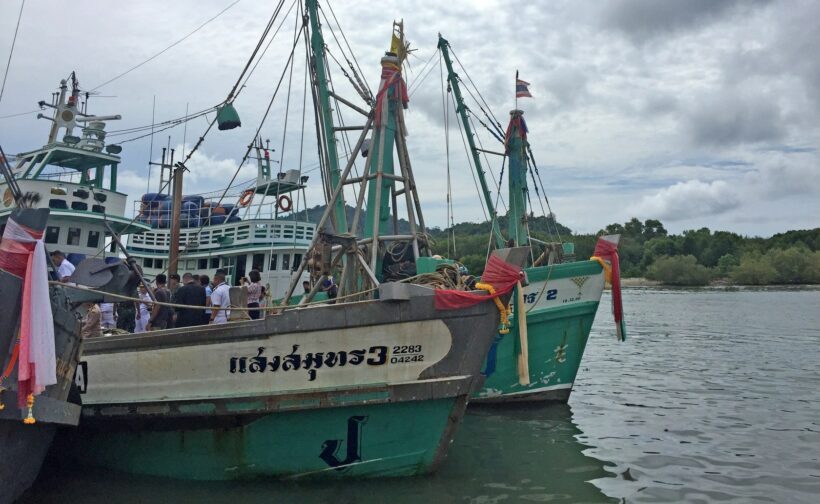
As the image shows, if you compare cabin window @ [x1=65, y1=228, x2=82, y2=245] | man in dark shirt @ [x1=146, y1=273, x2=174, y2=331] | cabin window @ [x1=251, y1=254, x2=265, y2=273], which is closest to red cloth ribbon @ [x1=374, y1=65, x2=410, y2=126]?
Result: man in dark shirt @ [x1=146, y1=273, x2=174, y2=331]

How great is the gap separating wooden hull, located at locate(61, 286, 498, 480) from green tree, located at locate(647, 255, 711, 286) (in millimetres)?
94985

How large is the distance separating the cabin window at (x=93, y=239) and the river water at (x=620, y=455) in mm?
9385

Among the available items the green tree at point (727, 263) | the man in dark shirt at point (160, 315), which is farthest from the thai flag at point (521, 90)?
the green tree at point (727, 263)

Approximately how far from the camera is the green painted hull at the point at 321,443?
23.1ft

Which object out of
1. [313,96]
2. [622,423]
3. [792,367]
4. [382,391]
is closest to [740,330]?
[792,367]

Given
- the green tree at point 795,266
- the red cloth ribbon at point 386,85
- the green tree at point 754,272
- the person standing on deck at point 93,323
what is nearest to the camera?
the person standing on deck at point 93,323

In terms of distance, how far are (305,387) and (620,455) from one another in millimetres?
5068

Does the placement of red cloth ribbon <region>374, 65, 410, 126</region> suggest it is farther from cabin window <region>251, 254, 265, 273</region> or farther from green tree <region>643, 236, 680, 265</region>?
green tree <region>643, 236, 680, 265</region>

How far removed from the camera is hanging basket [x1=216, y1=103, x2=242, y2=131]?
36.7 feet

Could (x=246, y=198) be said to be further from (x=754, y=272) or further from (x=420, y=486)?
(x=754, y=272)

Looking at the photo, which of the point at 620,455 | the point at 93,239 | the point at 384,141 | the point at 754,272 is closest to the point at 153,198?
the point at 93,239

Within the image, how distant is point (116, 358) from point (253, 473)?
6.87 ft

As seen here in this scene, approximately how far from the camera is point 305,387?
6.91m

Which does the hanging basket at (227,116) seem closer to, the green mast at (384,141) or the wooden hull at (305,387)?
the green mast at (384,141)
